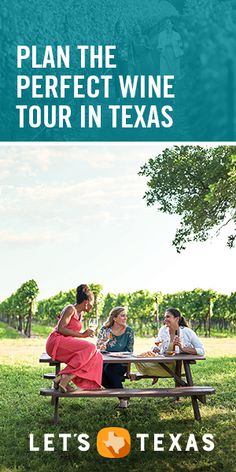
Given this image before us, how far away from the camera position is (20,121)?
24.1 feet

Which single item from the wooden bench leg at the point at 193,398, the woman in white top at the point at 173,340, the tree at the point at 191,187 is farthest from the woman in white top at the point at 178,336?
the tree at the point at 191,187

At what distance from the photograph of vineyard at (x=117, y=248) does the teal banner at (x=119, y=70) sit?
1558 millimetres

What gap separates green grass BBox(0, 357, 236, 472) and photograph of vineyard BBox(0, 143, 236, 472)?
0.5 inches

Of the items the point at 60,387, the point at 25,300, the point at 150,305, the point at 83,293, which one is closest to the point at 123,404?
the point at 60,387

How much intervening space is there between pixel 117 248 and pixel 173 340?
7682mm

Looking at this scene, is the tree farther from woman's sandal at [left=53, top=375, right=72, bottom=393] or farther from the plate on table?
woman's sandal at [left=53, top=375, right=72, bottom=393]

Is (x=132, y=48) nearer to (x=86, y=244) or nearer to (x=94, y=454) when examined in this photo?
(x=94, y=454)

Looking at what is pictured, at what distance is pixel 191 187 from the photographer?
11852 millimetres

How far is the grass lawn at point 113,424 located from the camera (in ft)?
20.1

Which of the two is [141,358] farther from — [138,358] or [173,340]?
[173,340]

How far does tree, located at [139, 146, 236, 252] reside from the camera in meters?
11.1

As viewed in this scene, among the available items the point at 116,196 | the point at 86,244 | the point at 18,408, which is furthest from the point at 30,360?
the point at 18,408

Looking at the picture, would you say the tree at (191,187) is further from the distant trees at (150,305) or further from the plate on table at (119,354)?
the distant trees at (150,305)

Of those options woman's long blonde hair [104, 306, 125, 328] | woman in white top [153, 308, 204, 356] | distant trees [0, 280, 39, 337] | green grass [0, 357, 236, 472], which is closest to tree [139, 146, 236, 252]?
green grass [0, 357, 236, 472]
